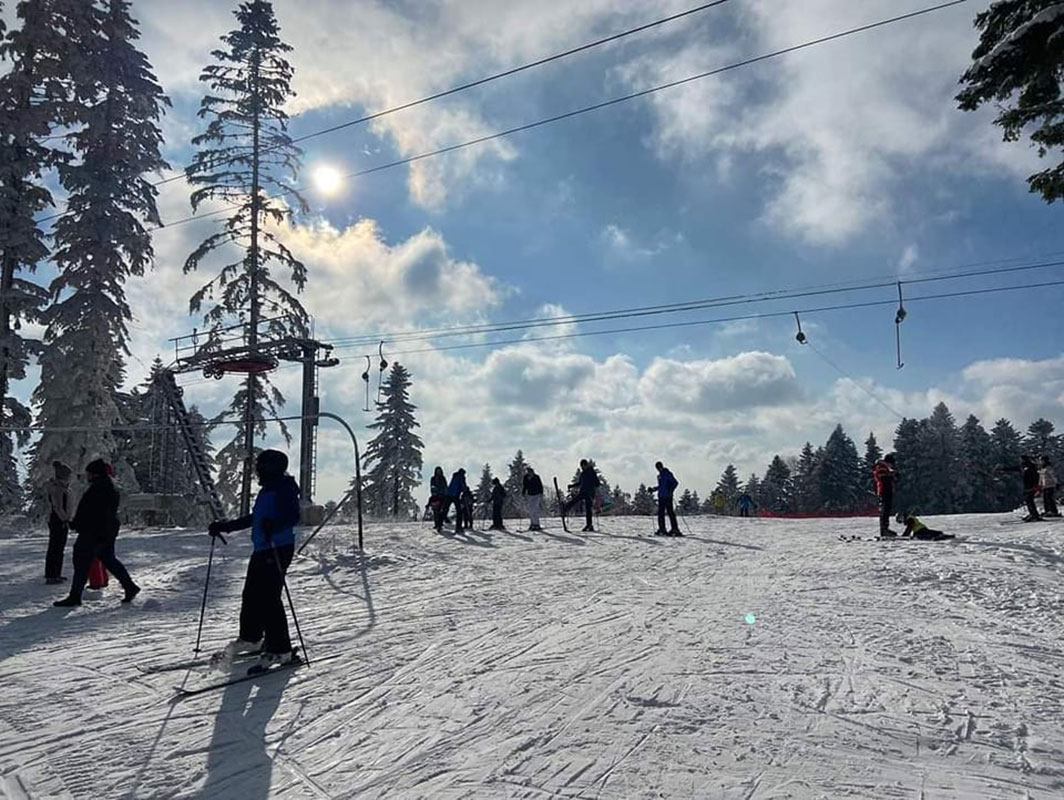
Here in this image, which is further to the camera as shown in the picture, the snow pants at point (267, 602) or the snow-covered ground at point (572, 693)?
the snow pants at point (267, 602)

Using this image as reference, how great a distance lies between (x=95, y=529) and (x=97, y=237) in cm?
1680

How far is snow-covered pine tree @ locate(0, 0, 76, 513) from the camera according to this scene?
2264 centimetres

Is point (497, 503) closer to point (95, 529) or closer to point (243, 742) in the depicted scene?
point (95, 529)

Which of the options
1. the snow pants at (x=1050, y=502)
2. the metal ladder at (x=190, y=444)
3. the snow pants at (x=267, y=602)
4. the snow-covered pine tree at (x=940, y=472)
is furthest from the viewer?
the snow-covered pine tree at (x=940, y=472)

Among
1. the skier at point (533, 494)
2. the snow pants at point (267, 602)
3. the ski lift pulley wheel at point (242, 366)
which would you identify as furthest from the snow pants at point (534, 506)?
the snow pants at point (267, 602)

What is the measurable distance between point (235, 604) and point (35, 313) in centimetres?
1796

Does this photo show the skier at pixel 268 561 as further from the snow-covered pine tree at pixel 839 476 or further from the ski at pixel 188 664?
the snow-covered pine tree at pixel 839 476

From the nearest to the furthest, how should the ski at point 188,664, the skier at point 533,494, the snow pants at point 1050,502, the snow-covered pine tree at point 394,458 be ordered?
the ski at point 188,664, the snow pants at point 1050,502, the skier at point 533,494, the snow-covered pine tree at point 394,458

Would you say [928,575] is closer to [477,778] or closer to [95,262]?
[477,778]

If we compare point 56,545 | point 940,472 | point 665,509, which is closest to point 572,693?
point 56,545

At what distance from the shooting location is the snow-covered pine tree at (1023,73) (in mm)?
12375

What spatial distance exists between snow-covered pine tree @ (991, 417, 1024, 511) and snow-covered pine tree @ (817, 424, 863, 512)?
1205cm

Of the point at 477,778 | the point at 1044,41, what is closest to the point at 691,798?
the point at 477,778

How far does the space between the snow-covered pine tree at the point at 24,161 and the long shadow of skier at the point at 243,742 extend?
21227mm
